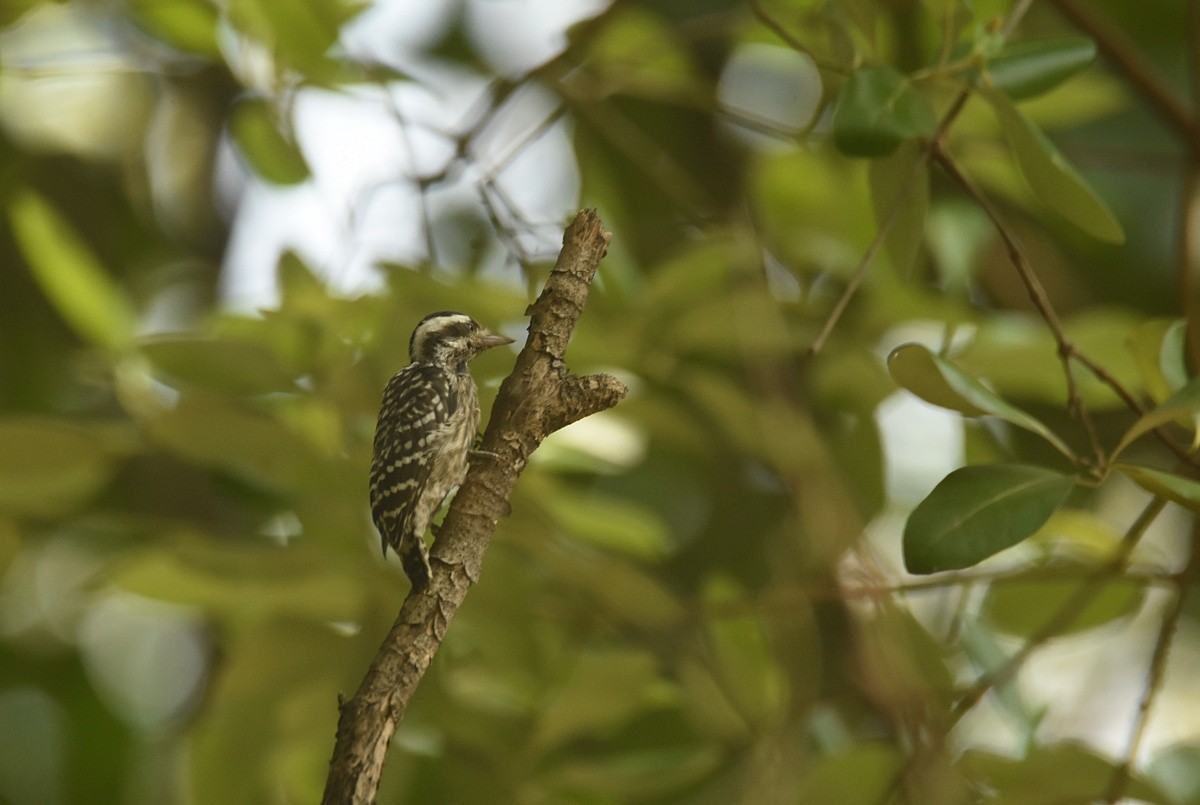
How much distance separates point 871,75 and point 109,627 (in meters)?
3.77

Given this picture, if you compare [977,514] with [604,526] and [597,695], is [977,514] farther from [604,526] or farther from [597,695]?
[604,526]

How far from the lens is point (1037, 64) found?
1.54 m

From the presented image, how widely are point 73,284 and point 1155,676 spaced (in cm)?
194

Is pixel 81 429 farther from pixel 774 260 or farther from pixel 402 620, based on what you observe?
pixel 774 260

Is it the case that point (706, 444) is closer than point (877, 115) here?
No

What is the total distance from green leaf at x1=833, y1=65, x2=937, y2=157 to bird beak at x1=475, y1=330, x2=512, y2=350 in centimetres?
46

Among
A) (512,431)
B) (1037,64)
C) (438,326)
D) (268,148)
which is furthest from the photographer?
(268,148)

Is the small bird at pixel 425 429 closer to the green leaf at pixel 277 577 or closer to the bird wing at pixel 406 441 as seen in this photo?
the bird wing at pixel 406 441

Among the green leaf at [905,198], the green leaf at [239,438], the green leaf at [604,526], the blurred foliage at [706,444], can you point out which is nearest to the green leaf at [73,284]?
the blurred foliage at [706,444]

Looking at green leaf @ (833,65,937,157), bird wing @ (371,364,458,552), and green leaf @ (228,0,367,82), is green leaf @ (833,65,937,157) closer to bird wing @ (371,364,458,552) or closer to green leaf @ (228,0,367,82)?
bird wing @ (371,364,458,552)

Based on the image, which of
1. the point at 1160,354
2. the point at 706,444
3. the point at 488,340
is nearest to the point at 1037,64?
the point at 1160,354

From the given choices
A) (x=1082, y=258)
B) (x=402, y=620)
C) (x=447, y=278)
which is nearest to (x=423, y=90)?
(x=447, y=278)

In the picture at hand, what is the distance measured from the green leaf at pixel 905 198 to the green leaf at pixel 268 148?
1244mm

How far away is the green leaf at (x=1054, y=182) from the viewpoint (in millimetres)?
1373
